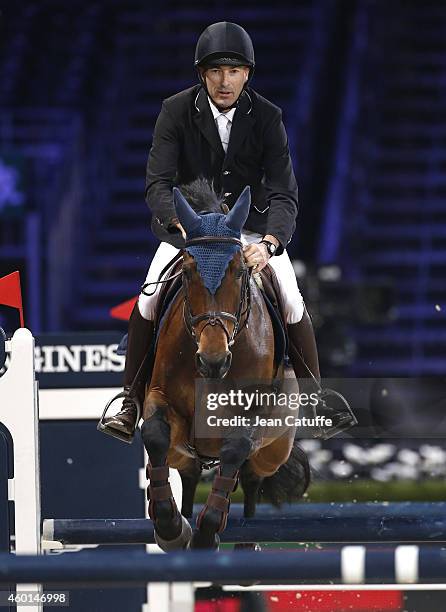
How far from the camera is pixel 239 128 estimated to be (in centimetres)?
427

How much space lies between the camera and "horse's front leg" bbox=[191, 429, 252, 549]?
12.8 ft

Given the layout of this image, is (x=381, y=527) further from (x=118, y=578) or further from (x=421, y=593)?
(x=118, y=578)

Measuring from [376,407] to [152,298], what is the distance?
1250mm

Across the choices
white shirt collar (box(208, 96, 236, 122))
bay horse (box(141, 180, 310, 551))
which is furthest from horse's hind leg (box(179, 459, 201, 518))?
white shirt collar (box(208, 96, 236, 122))

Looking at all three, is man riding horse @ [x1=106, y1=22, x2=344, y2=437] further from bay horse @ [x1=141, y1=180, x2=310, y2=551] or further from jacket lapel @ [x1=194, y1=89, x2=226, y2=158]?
bay horse @ [x1=141, y1=180, x2=310, y2=551]

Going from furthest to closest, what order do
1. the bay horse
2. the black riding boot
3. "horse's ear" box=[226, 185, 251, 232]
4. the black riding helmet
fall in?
the black riding boot
the black riding helmet
"horse's ear" box=[226, 185, 251, 232]
the bay horse

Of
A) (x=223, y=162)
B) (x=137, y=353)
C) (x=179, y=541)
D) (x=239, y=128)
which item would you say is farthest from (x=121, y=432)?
(x=239, y=128)

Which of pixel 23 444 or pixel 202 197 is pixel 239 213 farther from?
pixel 23 444

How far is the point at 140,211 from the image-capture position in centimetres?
1181

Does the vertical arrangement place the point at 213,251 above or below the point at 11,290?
above

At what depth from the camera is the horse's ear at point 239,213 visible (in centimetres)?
382

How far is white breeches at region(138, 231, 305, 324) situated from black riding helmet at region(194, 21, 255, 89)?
1.89 ft

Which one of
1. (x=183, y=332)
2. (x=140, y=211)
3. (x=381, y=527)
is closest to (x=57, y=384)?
(x=183, y=332)

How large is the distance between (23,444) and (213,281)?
923 millimetres
